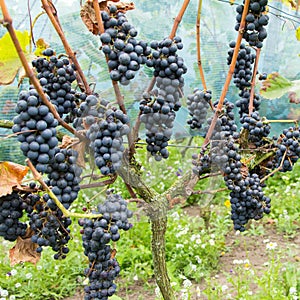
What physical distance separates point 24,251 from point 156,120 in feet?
1.91

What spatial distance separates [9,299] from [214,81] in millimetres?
2033

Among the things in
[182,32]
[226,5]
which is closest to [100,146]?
[182,32]

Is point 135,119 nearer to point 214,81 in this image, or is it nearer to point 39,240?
point 39,240

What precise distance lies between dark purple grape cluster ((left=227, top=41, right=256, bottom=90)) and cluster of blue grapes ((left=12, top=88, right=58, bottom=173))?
742 mm

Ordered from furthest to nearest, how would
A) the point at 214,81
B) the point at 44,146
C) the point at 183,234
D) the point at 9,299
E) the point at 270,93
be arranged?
1. the point at 183,234
2. the point at 214,81
3. the point at 9,299
4. the point at 270,93
5. the point at 44,146

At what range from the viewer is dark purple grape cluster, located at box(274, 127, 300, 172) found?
5.33ft

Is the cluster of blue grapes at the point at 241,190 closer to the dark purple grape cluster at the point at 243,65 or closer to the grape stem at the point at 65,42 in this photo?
the dark purple grape cluster at the point at 243,65

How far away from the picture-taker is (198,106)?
137cm

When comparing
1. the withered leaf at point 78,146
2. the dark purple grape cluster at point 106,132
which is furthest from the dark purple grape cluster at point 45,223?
the dark purple grape cluster at point 106,132

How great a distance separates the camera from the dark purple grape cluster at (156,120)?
111cm

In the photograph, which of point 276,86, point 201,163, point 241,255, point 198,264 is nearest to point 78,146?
point 201,163

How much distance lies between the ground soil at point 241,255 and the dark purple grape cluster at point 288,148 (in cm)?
133

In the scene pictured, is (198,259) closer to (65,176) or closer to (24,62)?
(65,176)

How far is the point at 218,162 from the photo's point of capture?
54.8 inches
